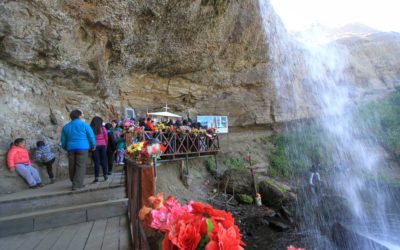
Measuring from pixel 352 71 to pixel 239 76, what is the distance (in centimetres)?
1374

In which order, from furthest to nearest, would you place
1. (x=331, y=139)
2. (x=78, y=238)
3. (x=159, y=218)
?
(x=331, y=139) → (x=78, y=238) → (x=159, y=218)

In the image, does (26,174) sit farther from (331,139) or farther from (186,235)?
(331,139)

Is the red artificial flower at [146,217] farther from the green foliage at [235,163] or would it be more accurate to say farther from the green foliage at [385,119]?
the green foliage at [385,119]

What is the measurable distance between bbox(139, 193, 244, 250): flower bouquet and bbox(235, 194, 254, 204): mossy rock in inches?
440

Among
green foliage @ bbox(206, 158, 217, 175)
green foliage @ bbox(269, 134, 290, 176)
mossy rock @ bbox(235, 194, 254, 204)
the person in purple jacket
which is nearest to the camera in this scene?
the person in purple jacket

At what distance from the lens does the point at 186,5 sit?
36.0 ft

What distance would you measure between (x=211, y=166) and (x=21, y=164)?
9.46 m

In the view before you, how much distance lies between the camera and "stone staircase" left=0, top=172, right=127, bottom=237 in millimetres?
3899

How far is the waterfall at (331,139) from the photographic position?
11570 millimetres

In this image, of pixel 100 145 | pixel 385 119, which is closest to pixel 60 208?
pixel 100 145

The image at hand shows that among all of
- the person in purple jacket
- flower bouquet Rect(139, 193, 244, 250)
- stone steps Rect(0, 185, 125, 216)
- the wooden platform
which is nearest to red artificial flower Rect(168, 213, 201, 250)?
flower bouquet Rect(139, 193, 244, 250)

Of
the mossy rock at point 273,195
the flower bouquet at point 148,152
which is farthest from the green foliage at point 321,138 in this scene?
the flower bouquet at point 148,152

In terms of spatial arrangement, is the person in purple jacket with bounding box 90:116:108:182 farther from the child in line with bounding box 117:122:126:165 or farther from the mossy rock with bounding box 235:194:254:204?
the mossy rock with bounding box 235:194:254:204

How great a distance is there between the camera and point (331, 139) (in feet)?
63.5
